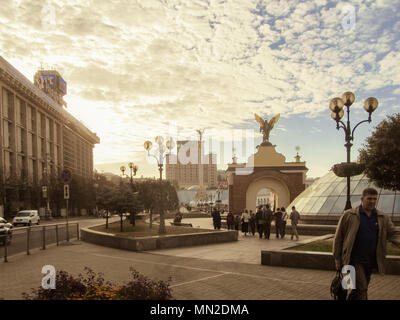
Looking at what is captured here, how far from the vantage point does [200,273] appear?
8.66 metres

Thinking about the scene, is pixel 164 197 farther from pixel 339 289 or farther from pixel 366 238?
pixel 366 238

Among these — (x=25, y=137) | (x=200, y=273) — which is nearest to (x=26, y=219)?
(x=200, y=273)

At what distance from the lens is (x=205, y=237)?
15375 mm

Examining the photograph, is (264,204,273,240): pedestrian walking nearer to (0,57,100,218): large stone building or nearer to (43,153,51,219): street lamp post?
(0,57,100,218): large stone building

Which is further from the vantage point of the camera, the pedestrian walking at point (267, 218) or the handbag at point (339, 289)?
the pedestrian walking at point (267, 218)

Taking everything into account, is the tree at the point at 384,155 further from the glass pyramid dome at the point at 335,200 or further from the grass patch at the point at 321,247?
the glass pyramid dome at the point at 335,200

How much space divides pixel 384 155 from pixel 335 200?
11159mm

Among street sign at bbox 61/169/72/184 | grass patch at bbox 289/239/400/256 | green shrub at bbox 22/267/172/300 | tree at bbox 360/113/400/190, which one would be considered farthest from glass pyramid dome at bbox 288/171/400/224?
green shrub at bbox 22/267/172/300

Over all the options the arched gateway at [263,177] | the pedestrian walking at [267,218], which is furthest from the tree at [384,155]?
the arched gateway at [263,177]

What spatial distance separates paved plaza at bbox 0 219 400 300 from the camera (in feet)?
22.0

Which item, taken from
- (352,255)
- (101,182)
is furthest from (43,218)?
(352,255)

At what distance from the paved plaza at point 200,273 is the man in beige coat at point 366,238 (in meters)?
2.16

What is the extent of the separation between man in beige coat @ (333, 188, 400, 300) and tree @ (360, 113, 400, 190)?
295 inches

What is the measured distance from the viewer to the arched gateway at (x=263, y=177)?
3891cm
